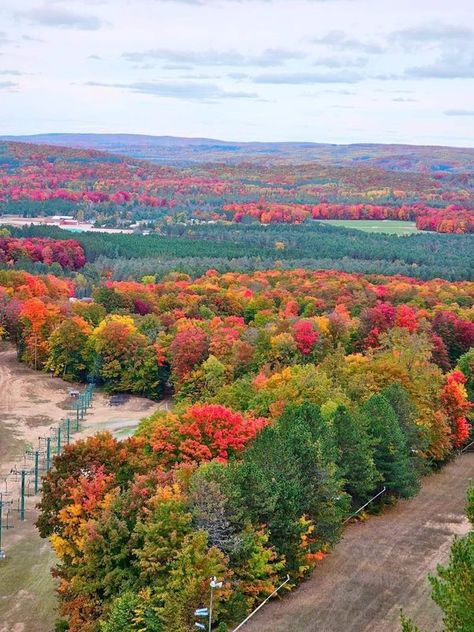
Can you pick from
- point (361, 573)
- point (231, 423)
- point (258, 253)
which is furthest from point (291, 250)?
point (361, 573)

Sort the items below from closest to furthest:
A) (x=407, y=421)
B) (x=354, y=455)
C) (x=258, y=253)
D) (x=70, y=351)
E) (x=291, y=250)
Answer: (x=354, y=455) < (x=407, y=421) < (x=70, y=351) < (x=258, y=253) < (x=291, y=250)

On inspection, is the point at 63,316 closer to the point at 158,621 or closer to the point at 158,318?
the point at 158,318

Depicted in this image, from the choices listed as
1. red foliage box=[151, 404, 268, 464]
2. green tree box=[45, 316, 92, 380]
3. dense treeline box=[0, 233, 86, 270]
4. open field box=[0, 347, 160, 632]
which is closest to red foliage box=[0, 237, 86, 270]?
dense treeline box=[0, 233, 86, 270]

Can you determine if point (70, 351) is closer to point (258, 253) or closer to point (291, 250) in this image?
point (258, 253)

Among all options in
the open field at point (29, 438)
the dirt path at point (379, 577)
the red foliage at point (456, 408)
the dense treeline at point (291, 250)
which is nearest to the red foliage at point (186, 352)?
the open field at point (29, 438)

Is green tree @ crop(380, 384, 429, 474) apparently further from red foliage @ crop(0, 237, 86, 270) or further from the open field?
red foliage @ crop(0, 237, 86, 270)

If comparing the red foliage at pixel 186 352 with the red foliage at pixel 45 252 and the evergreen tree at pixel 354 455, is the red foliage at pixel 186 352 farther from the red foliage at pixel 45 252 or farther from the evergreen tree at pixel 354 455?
the red foliage at pixel 45 252

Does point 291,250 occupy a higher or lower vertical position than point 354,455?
lower

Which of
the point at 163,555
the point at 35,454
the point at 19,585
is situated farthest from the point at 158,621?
Answer: the point at 35,454
